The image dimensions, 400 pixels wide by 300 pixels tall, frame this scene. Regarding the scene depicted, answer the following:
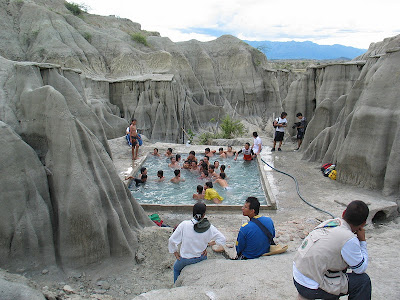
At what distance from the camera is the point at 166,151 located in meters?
15.1

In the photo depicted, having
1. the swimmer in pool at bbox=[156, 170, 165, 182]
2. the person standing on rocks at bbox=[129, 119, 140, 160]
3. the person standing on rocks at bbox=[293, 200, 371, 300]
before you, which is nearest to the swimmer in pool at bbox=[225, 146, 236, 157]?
the person standing on rocks at bbox=[129, 119, 140, 160]

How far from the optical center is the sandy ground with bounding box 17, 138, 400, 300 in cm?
410

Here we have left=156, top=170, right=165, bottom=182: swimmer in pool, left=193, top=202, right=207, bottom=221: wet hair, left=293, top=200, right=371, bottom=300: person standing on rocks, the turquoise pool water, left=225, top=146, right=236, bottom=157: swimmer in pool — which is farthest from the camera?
left=225, top=146, right=236, bottom=157: swimmer in pool

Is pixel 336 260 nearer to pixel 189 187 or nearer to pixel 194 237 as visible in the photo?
pixel 194 237

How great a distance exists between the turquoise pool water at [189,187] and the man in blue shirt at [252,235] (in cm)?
478

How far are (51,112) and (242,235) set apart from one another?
3.56 meters

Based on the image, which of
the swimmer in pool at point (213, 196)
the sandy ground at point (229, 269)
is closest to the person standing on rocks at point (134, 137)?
the swimmer in pool at point (213, 196)

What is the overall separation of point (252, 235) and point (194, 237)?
0.83m

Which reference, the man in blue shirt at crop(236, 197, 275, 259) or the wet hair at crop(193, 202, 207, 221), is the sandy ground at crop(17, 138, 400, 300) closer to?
the man in blue shirt at crop(236, 197, 275, 259)

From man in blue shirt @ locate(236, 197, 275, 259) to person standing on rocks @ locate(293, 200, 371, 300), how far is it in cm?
132

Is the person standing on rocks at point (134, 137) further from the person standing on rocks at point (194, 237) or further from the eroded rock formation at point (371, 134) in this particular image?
the person standing on rocks at point (194, 237)

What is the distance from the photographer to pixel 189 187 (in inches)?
446

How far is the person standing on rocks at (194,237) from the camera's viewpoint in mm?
4438

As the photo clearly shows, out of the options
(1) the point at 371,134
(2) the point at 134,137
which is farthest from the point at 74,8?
(1) the point at 371,134
